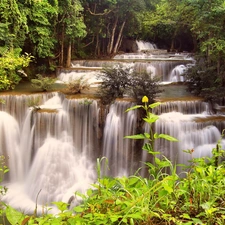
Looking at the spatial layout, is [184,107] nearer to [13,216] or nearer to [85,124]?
[85,124]

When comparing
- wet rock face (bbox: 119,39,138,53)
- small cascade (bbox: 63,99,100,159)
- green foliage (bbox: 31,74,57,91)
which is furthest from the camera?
wet rock face (bbox: 119,39,138,53)

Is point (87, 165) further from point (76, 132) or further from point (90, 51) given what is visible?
point (90, 51)

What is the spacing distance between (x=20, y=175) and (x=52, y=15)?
25.3ft

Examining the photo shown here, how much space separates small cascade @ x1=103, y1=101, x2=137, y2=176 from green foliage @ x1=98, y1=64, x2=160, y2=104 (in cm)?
44

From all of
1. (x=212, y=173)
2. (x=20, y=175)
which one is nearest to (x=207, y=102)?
(x=20, y=175)

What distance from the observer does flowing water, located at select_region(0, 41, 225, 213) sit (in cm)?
839

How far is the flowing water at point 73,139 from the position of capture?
8387 mm

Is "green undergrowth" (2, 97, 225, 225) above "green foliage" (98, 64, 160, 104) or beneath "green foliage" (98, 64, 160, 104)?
beneath

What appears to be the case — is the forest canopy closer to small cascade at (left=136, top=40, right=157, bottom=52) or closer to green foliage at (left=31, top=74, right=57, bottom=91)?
small cascade at (left=136, top=40, right=157, bottom=52)

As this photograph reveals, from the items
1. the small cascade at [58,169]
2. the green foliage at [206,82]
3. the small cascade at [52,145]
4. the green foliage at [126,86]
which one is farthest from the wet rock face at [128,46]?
the small cascade at [58,169]

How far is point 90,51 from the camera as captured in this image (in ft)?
67.0

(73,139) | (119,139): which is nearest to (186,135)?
(119,139)

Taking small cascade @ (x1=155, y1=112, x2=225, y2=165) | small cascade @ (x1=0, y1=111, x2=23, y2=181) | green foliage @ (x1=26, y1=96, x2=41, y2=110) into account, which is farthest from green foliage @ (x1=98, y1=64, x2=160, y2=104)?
small cascade @ (x1=0, y1=111, x2=23, y2=181)

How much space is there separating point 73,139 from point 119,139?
157cm
